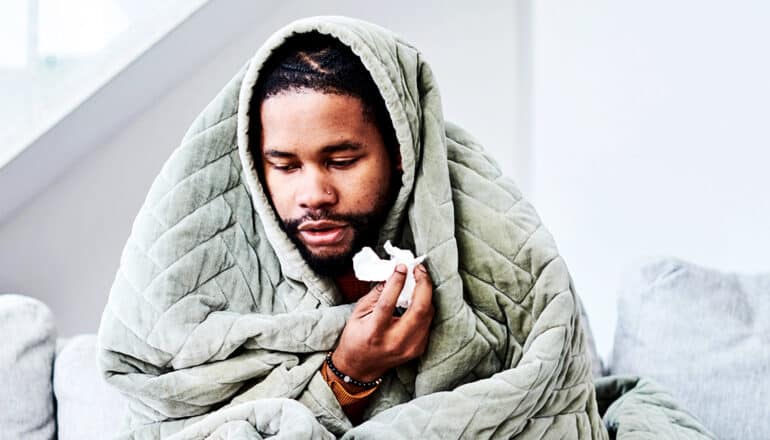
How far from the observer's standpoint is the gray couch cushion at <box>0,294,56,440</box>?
1.68 m

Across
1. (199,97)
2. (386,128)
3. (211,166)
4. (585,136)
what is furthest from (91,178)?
(585,136)

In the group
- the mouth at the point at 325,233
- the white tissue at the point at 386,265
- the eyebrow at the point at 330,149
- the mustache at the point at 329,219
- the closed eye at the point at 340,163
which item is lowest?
the white tissue at the point at 386,265

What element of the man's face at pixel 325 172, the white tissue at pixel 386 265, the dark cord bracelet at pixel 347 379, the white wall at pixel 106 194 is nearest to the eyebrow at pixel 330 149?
the man's face at pixel 325 172

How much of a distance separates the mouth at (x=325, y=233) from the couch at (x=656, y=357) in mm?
673

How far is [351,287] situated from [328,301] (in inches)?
1.6

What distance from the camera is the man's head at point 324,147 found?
47.4 inches

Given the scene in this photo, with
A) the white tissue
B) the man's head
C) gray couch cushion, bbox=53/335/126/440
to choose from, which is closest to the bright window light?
gray couch cushion, bbox=53/335/126/440

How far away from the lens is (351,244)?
126cm

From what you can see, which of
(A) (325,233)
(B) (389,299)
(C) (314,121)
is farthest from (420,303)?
(C) (314,121)

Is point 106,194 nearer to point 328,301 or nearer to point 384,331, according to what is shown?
point 328,301

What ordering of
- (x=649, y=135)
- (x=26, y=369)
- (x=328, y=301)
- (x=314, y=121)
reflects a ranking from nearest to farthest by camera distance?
(x=314, y=121)
(x=328, y=301)
(x=26, y=369)
(x=649, y=135)

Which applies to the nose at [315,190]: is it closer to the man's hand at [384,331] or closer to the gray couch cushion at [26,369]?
the man's hand at [384,331]

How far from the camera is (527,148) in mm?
2676

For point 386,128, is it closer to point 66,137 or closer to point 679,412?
point 679,412
